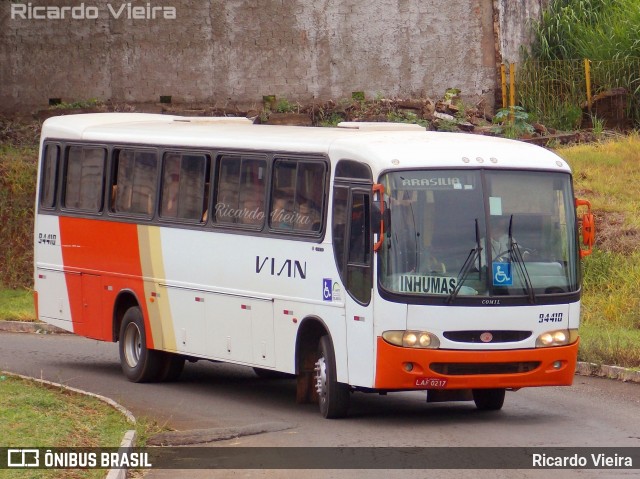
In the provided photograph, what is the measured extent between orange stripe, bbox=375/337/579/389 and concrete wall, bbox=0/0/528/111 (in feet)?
59.9

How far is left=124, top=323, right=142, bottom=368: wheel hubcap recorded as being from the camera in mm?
16891

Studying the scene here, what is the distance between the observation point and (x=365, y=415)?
13.8 metres

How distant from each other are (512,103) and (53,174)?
47.6 ft

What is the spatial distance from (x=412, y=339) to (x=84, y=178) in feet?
21.7

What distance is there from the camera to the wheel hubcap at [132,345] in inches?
665

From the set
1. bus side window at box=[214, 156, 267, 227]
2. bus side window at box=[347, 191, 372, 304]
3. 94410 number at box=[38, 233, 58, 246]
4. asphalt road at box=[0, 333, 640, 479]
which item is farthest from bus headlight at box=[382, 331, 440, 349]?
94410 number at box=[38, 233, 58, 246]

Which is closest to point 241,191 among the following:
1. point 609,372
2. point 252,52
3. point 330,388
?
point 330,388

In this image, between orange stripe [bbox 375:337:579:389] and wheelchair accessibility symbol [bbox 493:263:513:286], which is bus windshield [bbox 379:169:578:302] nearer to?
wheelchair accessibility symbol [bbox 493:263:513:286]

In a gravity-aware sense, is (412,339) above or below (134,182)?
below

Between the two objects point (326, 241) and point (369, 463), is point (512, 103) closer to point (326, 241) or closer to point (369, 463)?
point (326, 241)

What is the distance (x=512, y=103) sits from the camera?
30.2 meters

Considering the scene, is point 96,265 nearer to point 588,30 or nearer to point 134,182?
point 134,182

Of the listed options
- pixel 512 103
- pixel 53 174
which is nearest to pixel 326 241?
pixel 53 174

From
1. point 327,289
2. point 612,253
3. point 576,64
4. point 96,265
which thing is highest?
point 576,64
